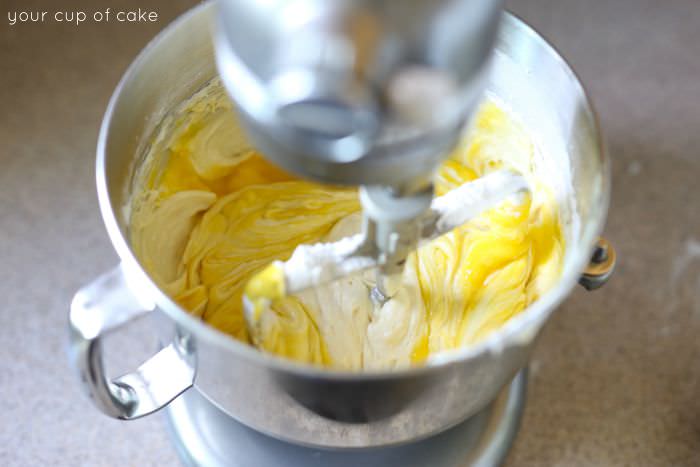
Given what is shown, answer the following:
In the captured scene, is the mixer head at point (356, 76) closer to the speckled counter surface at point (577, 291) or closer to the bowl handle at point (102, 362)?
the bowl handle at point (102, 362)

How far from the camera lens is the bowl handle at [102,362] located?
1.86 feet

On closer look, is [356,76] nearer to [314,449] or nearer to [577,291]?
[314,449]

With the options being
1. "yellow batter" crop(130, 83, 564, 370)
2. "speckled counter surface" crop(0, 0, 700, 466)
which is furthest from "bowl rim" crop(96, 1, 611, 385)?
"speckled counter surface" crop(0, 0, 700, 466)

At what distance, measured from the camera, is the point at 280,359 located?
51 centimetres

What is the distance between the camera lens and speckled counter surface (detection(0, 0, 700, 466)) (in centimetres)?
86

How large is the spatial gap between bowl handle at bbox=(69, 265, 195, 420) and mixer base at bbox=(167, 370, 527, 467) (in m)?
0.14

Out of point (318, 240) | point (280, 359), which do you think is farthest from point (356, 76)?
point (318, 240)

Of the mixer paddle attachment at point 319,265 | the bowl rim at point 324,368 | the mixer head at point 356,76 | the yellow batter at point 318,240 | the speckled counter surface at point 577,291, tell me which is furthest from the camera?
the speckled counter surface at point 577,291

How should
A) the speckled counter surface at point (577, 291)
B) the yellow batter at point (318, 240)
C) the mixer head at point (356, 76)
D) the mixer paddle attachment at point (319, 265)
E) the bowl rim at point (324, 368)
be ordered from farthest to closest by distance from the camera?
1. the speckled counter surface at point (577, 291)
2. the yellow batter at point (318, 240)
3. the mixer paddle attachment at point (319, 265)
4. the bowl rim at point (324, 368)
5. the mixer head at point (356, 76)

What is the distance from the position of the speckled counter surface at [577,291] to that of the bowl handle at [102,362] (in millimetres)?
202

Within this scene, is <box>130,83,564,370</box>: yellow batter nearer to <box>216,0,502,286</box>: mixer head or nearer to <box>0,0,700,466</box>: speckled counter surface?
<box>0,0,700,466</box>: speckled counter surface

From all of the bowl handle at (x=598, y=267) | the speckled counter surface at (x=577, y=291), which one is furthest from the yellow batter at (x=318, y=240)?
the speckled counter surface at (x=577, y=291)

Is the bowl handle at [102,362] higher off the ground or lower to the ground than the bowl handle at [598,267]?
higher

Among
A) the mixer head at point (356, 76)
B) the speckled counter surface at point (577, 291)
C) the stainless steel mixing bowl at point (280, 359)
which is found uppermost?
the mixer head at point (356, 76)
